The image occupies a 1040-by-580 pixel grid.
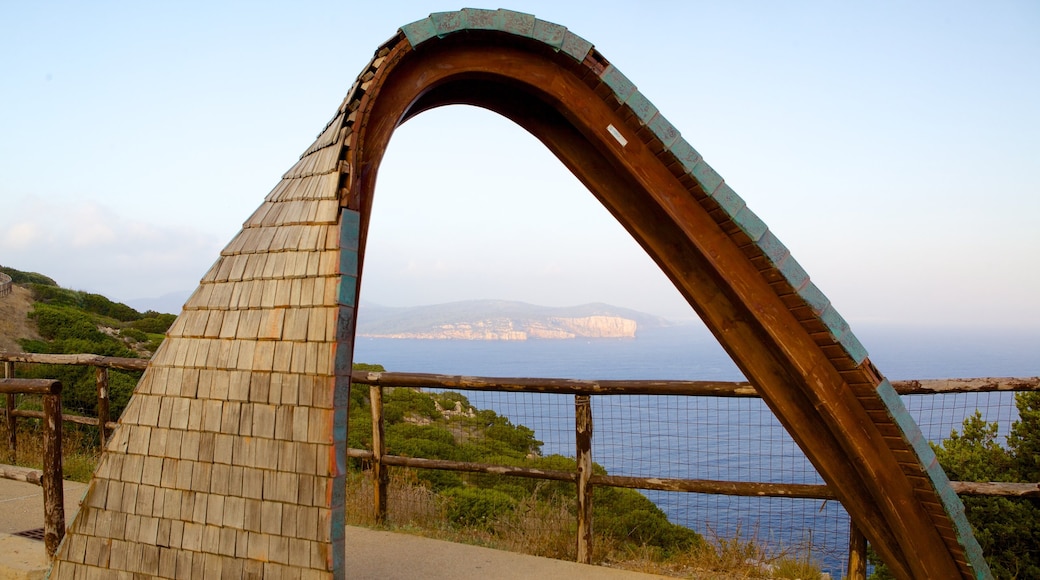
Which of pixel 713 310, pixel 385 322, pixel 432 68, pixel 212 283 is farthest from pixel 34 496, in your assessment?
pixel 385 322

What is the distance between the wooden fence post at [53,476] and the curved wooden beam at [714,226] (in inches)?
103

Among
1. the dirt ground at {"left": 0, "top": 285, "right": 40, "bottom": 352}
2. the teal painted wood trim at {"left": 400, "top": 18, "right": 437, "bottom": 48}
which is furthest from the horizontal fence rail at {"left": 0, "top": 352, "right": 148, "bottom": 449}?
the dirt ground at {"left": 0, "top": 285, "right": 40, "bottom": 352}

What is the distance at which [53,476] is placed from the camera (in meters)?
4.41

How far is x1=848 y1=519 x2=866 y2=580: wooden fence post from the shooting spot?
4.34 meters

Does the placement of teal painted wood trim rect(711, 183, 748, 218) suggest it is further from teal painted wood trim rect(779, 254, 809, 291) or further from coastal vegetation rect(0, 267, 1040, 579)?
coastal vegetation rect(0, 267, 1040, 579)

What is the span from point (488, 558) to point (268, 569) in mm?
2428

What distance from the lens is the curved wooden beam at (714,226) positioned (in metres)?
→ 3.11

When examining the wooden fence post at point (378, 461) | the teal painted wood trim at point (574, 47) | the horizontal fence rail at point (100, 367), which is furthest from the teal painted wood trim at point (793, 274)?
the horizontal fence rail at point (100, 367)

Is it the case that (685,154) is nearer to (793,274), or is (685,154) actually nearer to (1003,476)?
(793,274)

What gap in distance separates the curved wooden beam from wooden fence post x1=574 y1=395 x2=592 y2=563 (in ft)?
5.25

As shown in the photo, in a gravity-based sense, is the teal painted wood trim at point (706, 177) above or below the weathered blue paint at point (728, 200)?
above

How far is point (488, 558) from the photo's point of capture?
4.96 metres

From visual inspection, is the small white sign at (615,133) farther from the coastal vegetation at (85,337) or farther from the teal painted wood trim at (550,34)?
the coastal vegetation at (85,337)

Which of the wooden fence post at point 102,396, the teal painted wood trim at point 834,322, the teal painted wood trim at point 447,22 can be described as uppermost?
the teal painted wood trim at point 447,22
